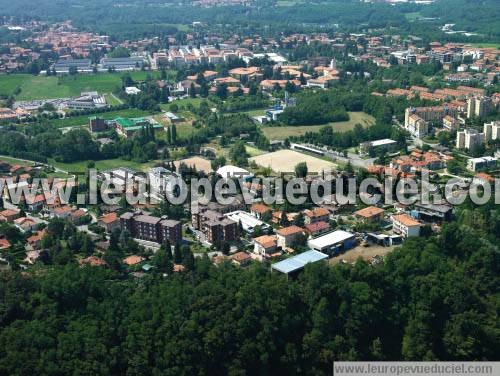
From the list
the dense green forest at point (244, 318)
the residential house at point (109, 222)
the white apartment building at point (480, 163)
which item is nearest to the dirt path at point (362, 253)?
the dense green forest at point (244, 318)

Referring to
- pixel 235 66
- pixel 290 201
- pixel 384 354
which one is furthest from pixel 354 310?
pixel 235 66

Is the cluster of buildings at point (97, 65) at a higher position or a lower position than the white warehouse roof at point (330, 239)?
higher

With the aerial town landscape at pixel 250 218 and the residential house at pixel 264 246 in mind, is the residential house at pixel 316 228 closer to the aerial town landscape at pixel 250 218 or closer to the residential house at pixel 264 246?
the aerial town landscape at pixel 250 218

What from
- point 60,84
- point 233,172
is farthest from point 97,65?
point 233,172

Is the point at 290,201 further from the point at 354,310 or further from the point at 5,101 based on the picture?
the point at 5,101

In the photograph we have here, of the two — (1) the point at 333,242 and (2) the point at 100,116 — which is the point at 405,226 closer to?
(1) the point at 333,242
